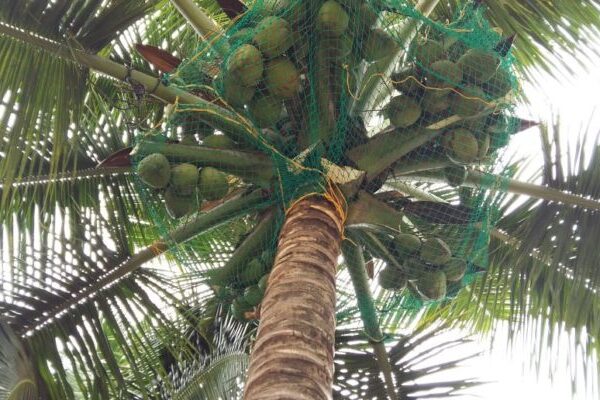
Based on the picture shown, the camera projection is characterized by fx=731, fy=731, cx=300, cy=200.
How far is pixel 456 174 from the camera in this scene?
10.4 ft

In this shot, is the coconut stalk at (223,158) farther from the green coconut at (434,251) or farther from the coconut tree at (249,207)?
the green coconut at (434,251)

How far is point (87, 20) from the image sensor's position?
3414mm

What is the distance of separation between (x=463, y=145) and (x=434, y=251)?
1.42ft

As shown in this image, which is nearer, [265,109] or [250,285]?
[265,109]

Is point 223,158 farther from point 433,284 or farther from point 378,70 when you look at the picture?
point 433,284

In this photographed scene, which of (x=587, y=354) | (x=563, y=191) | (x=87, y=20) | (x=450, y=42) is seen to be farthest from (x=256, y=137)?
(x=587, y=354)

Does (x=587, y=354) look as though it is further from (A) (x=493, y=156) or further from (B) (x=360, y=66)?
(B) (x=360, y=66)

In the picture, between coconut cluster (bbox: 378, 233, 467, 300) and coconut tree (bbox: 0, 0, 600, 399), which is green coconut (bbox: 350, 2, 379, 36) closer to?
coconut tree (bbox: 0, 0, 600, 399)

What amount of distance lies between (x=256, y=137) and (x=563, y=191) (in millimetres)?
1646

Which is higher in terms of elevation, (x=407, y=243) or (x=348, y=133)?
(x=348, y=133)

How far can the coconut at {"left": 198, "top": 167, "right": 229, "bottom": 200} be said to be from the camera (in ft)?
9.27

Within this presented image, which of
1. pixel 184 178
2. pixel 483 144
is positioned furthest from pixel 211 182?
pixel 483 144

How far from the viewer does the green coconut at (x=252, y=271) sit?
3.09 metres

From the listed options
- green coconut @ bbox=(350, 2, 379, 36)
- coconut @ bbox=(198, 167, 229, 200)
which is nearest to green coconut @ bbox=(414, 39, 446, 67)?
green coconut @ bbox=(350, 2, 379, 36)
